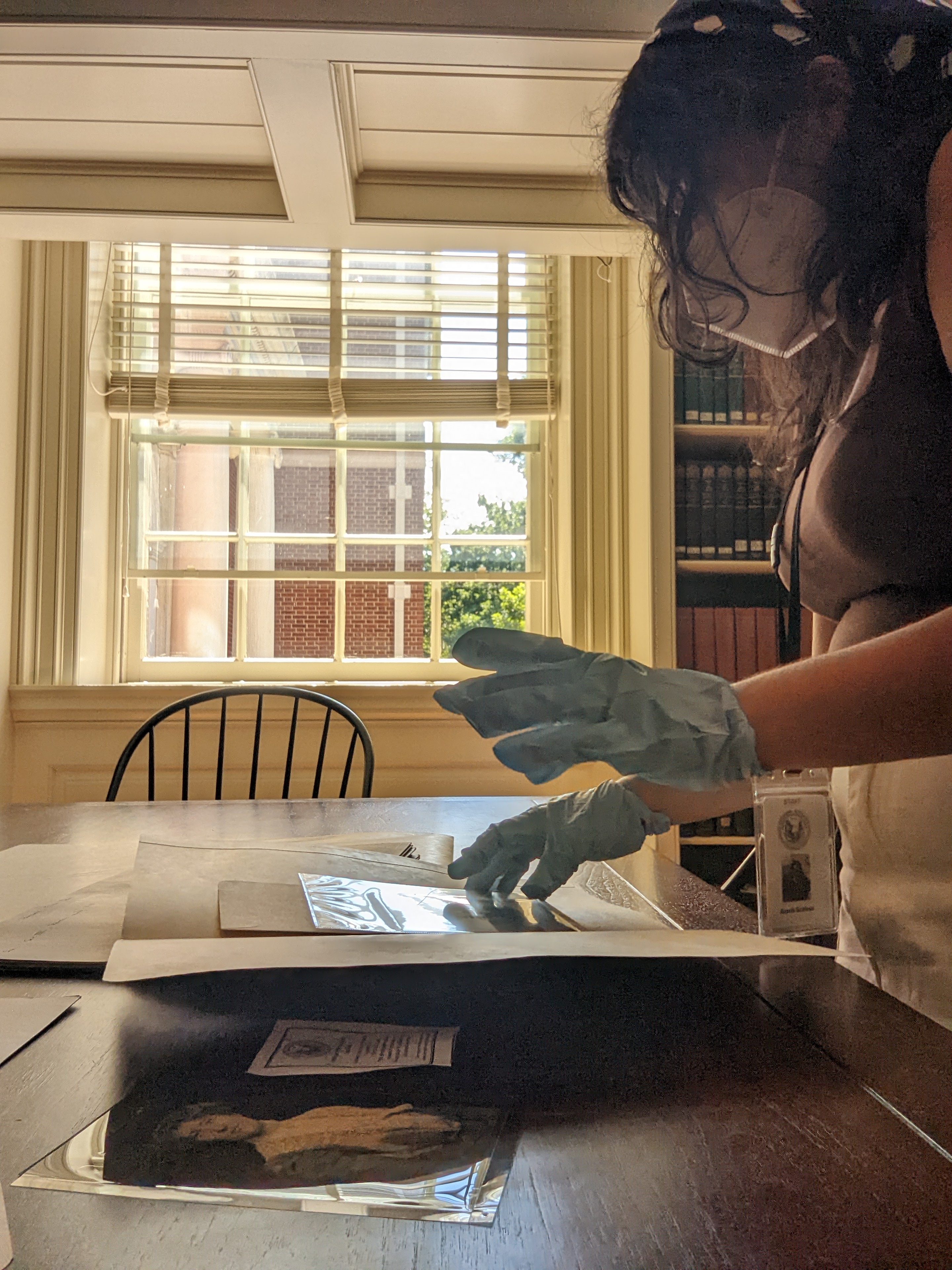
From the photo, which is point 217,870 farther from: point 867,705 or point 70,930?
point 867,705

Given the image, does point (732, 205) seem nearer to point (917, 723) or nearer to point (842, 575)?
point (842, 575)

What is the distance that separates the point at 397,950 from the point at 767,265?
782mm

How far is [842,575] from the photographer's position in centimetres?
92

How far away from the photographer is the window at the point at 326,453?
3.07 meters

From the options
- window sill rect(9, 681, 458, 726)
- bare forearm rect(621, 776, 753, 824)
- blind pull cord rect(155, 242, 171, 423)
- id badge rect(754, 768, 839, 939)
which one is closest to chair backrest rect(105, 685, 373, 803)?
window sill rect(9, 681, 458, 726)

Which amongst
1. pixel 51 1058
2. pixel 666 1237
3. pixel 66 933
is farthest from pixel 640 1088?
pixel 66 933

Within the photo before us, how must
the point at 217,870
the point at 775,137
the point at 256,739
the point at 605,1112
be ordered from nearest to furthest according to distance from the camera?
the point at 605,1112 → the point at 217,870 → the point at 775,137 → the point at 256,739

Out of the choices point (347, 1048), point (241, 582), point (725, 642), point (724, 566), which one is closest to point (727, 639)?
point (725, 642)

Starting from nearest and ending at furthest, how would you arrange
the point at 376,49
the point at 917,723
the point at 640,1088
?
the point at 640,1088, the point at 917,723, the point at 376,49

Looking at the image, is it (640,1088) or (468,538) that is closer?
(640,1088)

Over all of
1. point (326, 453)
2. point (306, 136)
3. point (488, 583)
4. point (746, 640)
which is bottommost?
point (746, 640)

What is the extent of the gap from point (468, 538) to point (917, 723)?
257 cm

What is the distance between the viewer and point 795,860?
2.16 feet

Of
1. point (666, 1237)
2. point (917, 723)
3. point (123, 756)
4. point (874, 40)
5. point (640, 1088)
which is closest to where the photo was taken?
point (666, 1237)
